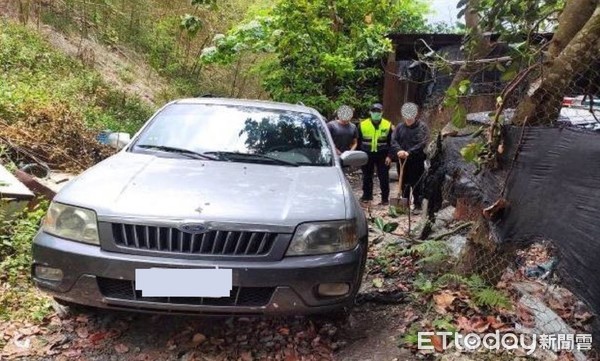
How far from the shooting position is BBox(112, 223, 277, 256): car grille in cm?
247

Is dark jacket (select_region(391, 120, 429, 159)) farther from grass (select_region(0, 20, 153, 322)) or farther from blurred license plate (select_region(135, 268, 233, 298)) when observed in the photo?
blurred license plate (select_region(135, 268, 233, 298))

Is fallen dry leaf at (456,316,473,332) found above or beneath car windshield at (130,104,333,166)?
beneath

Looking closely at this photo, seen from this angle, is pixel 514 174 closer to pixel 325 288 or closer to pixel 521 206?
pixel 521 206

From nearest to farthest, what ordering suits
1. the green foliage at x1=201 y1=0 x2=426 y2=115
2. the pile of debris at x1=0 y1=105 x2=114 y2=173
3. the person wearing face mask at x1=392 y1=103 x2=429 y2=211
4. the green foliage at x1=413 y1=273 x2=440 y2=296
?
1. the green foliage at x1=413 y1=273 x2=440 y2=296
2. the pile of debris at x1=0 y1=105 x2=114 y2=173
3. the person wearing face mask at x1=392 y1=103 x2=429 y2=211
4. the green foliage at x1=201 y1=0 x2=426 y2=115

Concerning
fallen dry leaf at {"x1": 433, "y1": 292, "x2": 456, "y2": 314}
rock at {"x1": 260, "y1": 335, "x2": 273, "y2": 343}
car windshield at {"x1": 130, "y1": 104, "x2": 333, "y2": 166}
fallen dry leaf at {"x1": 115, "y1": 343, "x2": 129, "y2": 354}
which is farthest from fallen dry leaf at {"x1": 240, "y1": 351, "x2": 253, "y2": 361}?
car windshield at {"x1": 130, "y1": 104, "x2": 333, "y2": 166}

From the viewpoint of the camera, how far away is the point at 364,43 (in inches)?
363

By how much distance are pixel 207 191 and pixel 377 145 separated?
449 centimetres

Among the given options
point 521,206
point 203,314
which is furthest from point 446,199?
point 203,314

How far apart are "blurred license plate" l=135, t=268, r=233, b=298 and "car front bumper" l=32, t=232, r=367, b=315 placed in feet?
0.09

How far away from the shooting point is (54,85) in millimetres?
9633

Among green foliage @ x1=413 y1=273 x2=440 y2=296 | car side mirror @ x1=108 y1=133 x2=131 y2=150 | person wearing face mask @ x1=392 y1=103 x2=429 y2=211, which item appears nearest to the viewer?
green foliage @ x1=413 y1=273 x2=440 y2=296

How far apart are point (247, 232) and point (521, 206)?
1.53 meters

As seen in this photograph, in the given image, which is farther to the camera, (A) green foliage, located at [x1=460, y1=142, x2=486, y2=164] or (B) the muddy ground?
(A) green foliage, located at [x1=460, y1=142, x2=486, y2=164]

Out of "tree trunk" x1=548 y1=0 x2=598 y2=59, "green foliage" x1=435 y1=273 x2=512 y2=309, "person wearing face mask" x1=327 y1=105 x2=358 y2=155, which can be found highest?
"tree trunk" x1=548 y1=0 x2=598 y2=59
